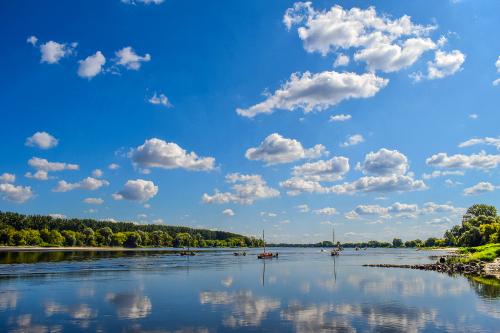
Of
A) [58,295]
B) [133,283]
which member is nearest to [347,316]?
[58,295]

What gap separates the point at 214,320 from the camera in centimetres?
3694

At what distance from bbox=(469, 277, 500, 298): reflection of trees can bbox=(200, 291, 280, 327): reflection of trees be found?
26008 millimetres

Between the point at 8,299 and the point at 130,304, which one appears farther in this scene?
the point at 8,299

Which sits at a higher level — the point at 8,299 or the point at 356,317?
the point at 356,317

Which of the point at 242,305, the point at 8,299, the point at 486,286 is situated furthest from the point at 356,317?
the point at 8,299

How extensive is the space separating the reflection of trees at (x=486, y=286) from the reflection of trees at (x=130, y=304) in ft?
127

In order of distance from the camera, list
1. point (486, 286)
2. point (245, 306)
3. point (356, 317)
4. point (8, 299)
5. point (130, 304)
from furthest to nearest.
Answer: point (486, 286), point (8, 299), point (130, 304), point (245, 306), point (356, 317)

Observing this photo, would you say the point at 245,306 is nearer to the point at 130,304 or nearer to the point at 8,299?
the point at 130,304

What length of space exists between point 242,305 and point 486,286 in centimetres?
3712

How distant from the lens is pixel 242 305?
45375 millimetres

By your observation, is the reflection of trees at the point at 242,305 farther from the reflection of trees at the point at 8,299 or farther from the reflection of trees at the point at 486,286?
the reflection of trees at the point at 486,286

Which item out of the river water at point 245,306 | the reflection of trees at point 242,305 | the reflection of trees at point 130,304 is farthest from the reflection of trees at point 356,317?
the reflection of trees at point 130,304

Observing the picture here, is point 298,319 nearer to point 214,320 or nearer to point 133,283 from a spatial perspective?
point 214,320

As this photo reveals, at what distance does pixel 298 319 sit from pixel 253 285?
29102mm
